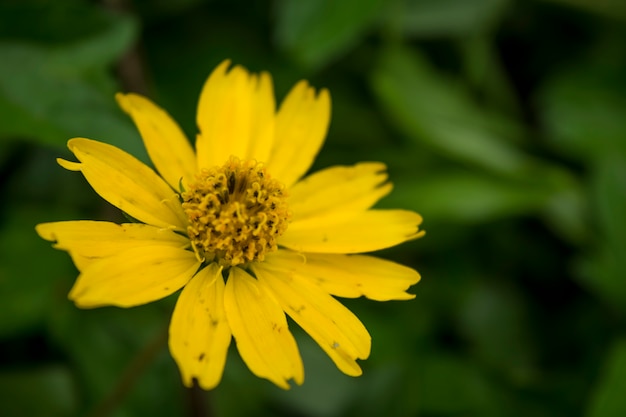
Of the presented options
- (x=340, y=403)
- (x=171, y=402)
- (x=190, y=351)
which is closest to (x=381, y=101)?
(x=340, y=403)

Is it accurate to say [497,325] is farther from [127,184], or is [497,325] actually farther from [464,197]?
[127,184]

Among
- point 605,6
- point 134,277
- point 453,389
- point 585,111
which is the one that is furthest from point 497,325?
point 134,277

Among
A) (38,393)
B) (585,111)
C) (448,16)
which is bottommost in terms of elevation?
(38,393)

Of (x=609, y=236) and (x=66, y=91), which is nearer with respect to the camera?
(x=66, y=91)

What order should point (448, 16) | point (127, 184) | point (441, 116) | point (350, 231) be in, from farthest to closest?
point (448, 16), point (441, 116), point (350, 231), point (127, 184)

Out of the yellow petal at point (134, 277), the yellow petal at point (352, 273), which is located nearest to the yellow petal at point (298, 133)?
the yellow petal at point (352, 273)

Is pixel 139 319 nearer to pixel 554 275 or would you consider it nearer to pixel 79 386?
pixel 79 386

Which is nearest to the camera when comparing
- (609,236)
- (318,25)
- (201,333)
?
(201,333)

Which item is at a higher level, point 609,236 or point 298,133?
point 609,236
